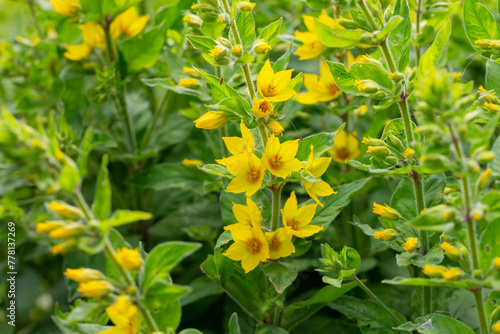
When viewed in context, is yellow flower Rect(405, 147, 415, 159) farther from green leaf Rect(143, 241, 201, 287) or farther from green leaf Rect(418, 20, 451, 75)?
green leaf Rect(143, 241, 201, 287)

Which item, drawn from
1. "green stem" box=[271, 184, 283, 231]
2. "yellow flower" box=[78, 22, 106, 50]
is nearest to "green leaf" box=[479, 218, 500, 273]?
"green stem" box=[271, 184, 283, 231]

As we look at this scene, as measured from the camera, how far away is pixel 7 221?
1578mm

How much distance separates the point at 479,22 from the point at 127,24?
3.56 feet

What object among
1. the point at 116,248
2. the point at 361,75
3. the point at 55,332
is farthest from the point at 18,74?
the point at 361,75

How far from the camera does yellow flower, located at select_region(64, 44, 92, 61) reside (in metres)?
1.52

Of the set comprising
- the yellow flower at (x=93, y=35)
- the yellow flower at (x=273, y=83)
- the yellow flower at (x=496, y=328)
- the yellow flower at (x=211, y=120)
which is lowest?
the yellow flower at (x=496, y=328)

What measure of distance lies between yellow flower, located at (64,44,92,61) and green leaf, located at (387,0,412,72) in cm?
101

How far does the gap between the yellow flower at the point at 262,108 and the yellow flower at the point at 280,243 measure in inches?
9.8

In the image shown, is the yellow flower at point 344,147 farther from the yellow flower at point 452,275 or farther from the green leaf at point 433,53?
Answer: the yellow flower at point 452,275

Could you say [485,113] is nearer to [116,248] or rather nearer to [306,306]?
[306,306]

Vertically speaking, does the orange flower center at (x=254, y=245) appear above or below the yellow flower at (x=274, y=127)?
below

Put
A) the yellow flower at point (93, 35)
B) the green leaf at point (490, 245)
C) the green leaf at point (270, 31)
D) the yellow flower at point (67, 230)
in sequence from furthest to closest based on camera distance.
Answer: the yellow flower at point (93, 35)
the green leaf at point (270, 31)
the green leaf at point (490, 245)
the yellow flower at point (67, 230)

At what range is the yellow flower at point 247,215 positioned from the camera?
0.98 meters

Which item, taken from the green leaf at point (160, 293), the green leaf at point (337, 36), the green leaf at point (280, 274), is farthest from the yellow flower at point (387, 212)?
the green leaf at point (160, 293)
